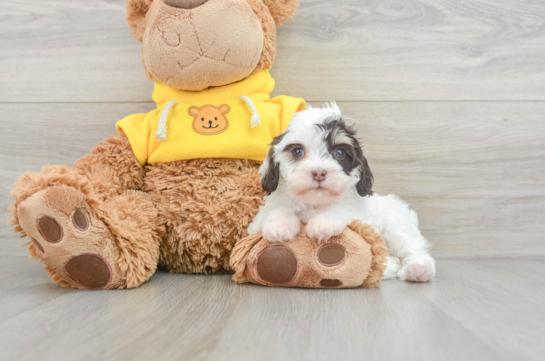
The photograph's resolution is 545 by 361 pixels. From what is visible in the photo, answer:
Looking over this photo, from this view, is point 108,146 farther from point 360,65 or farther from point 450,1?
point 450,1

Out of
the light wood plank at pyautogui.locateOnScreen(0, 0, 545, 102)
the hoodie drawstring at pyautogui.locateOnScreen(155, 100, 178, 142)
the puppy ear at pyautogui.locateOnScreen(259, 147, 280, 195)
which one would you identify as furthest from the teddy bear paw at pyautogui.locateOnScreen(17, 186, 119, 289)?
the light wood plank at pyautogui.locateOnScreen(0, 0, 545, 102)

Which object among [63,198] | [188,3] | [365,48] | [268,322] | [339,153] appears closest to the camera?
[268,322]

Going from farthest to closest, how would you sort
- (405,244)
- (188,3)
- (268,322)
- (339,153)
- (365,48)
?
(365,48), (405,244), (188,3), (339,153), (268,322)

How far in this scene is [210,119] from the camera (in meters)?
1.40

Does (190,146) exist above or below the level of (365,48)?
below

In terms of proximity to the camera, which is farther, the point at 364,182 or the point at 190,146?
the point at 190,146

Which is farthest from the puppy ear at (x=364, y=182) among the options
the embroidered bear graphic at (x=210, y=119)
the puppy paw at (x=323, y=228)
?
the embroidered bear graphic at (x=210, y=119)

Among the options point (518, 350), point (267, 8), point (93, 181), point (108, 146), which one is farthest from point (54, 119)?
point (518, 350)

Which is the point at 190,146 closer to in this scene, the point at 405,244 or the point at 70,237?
the point at 70,237

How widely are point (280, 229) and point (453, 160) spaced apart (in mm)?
1002

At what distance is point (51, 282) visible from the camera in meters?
1.30

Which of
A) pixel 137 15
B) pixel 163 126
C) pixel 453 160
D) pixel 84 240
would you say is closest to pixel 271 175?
pixel 163 126

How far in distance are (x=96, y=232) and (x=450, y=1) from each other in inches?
64.3

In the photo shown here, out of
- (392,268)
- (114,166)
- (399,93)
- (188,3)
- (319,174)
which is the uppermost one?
(188,3)
